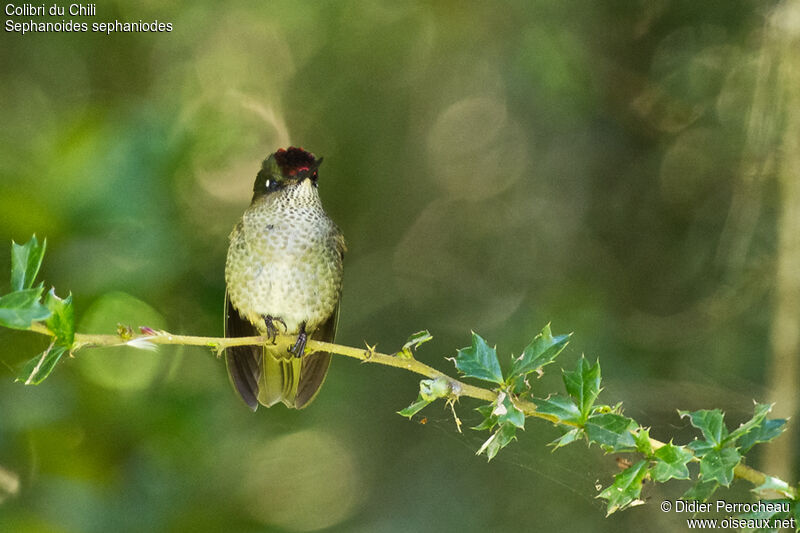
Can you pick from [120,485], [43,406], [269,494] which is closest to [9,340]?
[43,406]

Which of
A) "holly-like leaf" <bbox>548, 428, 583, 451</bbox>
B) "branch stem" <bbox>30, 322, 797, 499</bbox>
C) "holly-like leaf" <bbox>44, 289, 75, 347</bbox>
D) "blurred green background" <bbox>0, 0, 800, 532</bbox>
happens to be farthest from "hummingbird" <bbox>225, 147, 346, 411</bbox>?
"holly-like leaf" <bbox>548, 428, 583, 451</bbox>

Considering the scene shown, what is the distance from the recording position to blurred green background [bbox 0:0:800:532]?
→ 3396 mm

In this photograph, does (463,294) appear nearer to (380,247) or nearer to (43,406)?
(380,247)

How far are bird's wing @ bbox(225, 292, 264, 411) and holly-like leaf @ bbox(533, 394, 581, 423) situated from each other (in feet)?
5.37

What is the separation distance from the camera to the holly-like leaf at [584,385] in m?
1.81

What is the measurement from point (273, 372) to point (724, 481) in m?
1.99

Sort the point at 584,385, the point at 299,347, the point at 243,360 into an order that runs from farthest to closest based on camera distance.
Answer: the point at 243,360
the point at 299,347
the point at 584,385

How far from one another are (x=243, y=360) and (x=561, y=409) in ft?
5.84

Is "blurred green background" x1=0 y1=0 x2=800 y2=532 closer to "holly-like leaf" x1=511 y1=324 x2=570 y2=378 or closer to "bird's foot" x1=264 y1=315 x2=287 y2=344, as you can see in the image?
"bird's foot" x1=264 y1=315 x2=287 y2=344

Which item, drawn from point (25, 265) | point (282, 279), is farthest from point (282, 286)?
point (25, 265)

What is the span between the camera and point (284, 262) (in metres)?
3.20

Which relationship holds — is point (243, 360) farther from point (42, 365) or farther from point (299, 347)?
point (42, 365)

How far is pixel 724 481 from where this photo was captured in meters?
1.71

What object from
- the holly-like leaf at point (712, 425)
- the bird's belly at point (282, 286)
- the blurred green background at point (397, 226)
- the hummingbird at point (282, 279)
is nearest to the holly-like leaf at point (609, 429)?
the holly-like leaf at point (712, 425)
